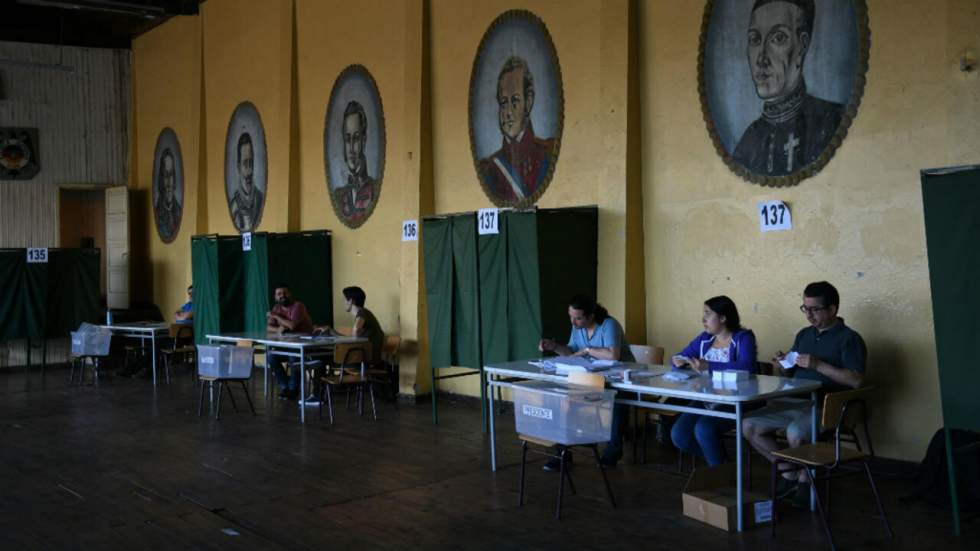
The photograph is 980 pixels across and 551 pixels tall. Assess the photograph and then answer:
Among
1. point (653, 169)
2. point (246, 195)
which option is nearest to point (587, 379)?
point (653, 169)

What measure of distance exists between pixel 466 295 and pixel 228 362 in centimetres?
233

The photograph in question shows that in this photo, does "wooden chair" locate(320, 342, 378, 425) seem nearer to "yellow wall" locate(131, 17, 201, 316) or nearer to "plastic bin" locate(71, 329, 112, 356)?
"plastic bin" locate(71, 329, 112, 356)

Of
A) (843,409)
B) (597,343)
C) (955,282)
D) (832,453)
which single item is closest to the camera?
(955,282)

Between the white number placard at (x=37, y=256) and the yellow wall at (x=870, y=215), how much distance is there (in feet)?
30.8

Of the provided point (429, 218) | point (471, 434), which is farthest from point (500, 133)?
point (471, 434)

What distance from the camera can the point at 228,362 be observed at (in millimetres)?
7965

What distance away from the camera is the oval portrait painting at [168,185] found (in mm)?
14102

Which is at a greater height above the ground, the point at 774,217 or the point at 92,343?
the point at 774,217

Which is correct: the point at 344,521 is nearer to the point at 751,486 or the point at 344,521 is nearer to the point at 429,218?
the point at 751,486

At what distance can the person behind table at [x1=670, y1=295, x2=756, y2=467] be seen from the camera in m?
5.06

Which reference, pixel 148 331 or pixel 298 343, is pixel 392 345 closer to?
pixel 298 343

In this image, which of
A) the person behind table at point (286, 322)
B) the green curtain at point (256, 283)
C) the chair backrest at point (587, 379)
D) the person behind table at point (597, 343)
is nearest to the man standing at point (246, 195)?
the green curtain at point (256, 283)

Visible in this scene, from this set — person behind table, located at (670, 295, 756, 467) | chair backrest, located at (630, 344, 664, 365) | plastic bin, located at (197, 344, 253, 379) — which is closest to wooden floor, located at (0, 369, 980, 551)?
person behind table, located at (670, 295, 756, 467)

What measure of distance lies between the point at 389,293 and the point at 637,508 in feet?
17.6
